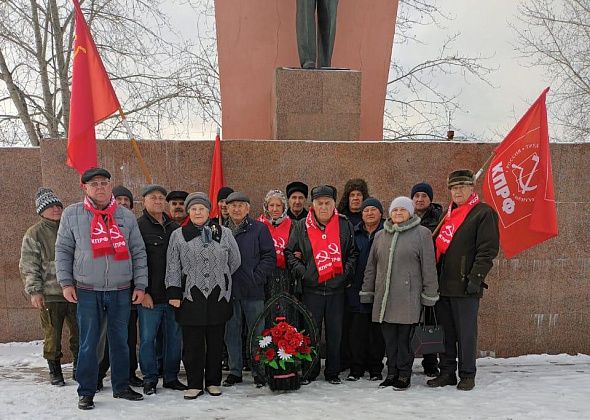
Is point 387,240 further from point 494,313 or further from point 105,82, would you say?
point 105,82

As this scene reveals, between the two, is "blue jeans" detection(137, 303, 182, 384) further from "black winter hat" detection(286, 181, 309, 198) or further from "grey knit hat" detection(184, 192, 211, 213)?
"black winter hat" detection(286, 181, 309, 198)

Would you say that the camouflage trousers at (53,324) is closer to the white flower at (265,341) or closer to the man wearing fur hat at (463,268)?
the white flower at (265,341)

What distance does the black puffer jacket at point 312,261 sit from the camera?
4.42m

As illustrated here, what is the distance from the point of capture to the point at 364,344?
478 centimetres

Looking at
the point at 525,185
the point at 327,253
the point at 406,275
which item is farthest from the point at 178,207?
the point at 525,185

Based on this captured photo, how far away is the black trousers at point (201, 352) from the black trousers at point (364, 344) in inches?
47.6

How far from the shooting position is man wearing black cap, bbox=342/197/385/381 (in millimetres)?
4641

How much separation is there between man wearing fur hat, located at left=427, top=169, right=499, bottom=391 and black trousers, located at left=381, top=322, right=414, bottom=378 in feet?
0.93

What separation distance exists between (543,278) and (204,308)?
378 centimetres

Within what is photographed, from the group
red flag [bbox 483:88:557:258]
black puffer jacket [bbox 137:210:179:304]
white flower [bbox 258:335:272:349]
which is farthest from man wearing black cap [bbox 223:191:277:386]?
red flag [bbox 483:88:557:258]

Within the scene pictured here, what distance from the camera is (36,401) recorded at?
4039 mm

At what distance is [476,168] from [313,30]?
265 cm

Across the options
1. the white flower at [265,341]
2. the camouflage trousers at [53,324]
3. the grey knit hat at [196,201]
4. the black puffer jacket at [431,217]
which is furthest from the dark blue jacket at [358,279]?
the camouflage trousers at [53,324]

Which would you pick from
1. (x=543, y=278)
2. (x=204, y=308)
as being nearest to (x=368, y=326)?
(x=204, y=308)
